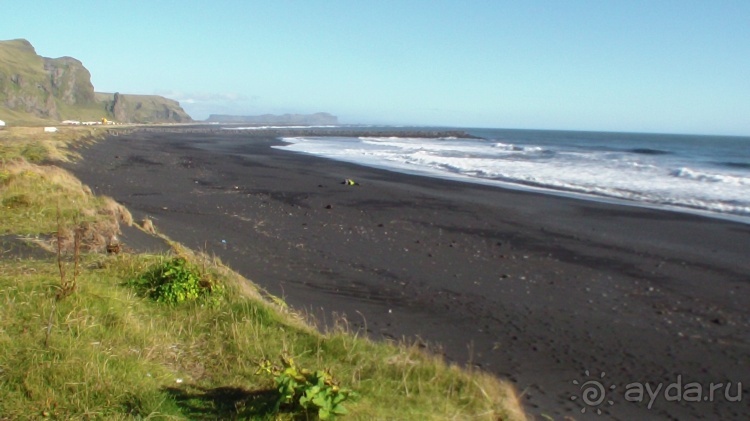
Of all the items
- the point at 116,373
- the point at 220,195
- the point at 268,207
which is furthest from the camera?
the point at 220,195

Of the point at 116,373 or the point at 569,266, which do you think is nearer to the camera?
the point at 116,373

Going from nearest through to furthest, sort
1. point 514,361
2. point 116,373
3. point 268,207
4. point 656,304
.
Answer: point 116,373, point 514,361, point 656,304, point 268,207

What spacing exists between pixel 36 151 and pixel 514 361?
22.8 m

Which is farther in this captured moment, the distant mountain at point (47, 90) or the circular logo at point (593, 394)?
the distant mountain at point (47, 90)

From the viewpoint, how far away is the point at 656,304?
8906 millimetres

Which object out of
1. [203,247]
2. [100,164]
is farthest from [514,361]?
[100,164]

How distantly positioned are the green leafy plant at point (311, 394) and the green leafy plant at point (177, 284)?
231 centimetres

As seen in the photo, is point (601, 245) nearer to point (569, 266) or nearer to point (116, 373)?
point (569, 266)

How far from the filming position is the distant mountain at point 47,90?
123069 millimetres
